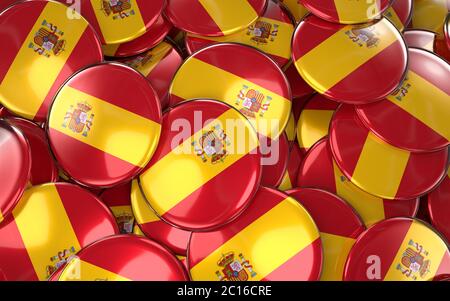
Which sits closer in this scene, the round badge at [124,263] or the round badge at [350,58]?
the round badge at [124,263]

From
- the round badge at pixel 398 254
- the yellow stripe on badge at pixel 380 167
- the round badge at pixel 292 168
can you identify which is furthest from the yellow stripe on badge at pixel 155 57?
the round badge at pixel 398 254

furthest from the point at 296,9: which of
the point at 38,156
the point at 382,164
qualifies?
the point at 38,156

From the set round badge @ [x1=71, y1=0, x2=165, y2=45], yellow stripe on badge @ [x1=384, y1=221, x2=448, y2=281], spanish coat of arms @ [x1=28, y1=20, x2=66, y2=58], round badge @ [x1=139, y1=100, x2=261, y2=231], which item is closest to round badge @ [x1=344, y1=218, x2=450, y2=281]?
yellow stripe on badge @ [x1=384, y1=221, x2=448, y2=281]

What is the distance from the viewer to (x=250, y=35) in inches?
78.7

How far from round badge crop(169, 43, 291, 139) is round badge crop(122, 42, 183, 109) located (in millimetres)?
131

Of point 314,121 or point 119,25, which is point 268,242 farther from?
point 119,25

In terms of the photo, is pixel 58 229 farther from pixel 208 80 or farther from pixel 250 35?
pixel 250 35

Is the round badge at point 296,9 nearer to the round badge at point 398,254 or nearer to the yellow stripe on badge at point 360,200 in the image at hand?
the yellow stripe on badge at point 360,200

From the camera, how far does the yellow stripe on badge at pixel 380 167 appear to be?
5.72ft

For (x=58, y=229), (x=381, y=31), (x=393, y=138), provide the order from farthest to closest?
(x=381, y=31), (x=393, y=138), (x=58, y=229)

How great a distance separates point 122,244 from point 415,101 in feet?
4.05

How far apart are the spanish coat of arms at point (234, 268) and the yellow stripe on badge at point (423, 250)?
47 cm

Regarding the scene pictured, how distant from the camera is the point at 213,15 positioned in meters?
1.93
